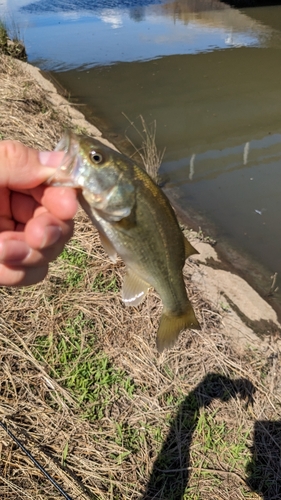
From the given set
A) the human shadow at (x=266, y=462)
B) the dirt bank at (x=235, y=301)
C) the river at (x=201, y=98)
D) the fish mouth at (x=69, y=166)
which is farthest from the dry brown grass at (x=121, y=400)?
the fish mouth at (x=69, y=166)

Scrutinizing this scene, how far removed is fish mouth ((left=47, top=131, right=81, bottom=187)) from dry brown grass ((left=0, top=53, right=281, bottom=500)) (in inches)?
85.8

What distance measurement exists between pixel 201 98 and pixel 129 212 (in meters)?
10.2

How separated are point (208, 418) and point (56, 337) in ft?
5.02

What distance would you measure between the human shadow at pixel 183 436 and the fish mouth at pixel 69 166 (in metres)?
2.50

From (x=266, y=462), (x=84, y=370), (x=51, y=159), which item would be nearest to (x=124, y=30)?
(x=84, y=370)

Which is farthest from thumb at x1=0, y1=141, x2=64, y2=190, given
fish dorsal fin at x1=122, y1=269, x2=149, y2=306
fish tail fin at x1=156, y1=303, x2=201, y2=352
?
fish tail fin at x1=156, y1=303, x2=201, y2=352

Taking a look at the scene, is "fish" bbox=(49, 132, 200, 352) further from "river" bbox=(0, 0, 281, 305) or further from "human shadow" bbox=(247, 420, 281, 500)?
"river" bbox=(0, 0, 281, 305)

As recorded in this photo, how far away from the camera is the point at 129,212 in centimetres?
190

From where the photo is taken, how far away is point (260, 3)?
27109 millimetres

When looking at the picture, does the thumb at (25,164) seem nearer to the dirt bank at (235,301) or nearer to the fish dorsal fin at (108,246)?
the fish dorsal fin at (108,246)

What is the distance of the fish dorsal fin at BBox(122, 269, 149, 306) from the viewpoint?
216cm

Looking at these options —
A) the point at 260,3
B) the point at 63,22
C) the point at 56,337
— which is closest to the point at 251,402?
the point at 56,337

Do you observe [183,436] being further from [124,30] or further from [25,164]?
[124,30]

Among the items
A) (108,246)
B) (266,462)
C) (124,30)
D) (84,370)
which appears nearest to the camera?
(108,246)
